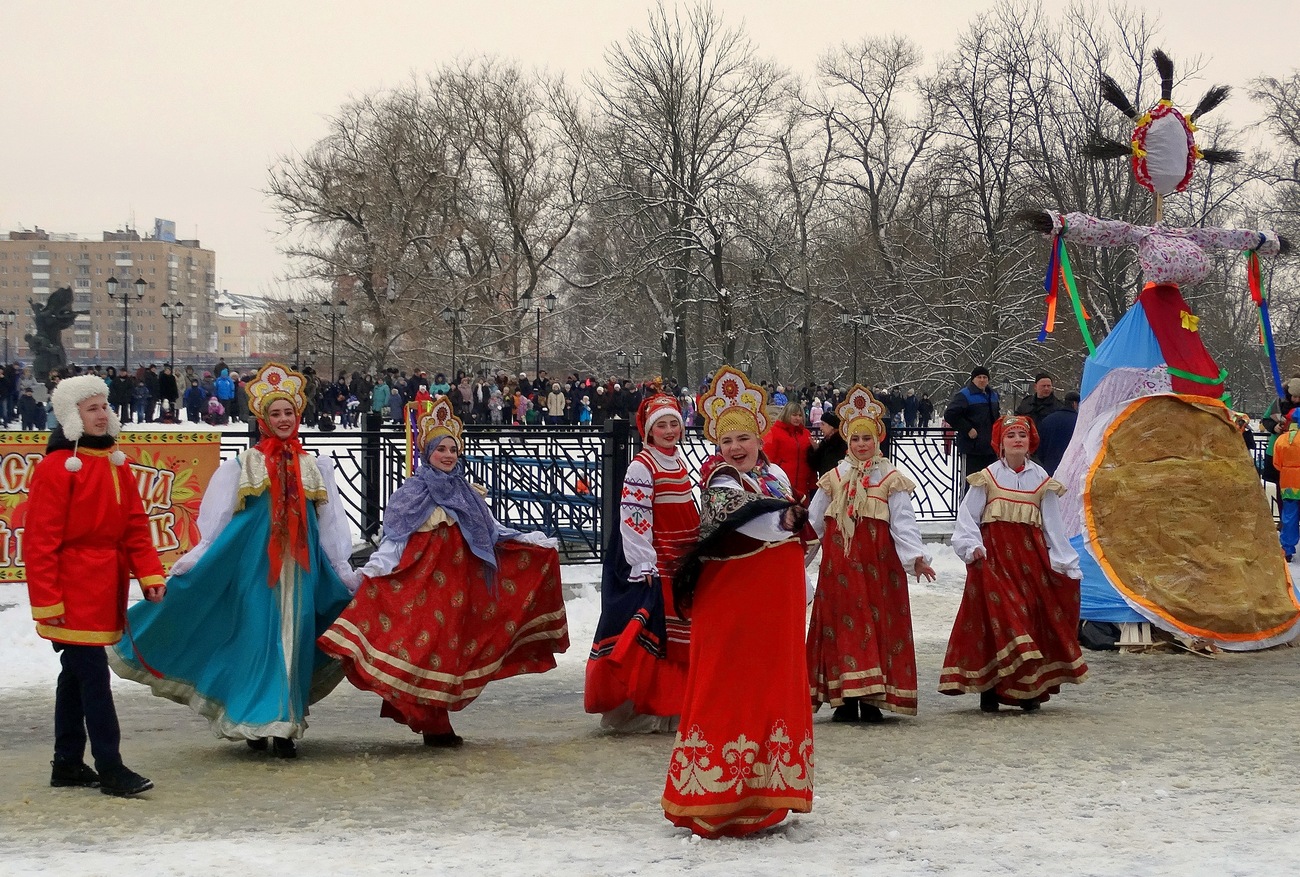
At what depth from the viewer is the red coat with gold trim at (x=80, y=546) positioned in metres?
5.29

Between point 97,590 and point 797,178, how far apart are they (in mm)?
34537

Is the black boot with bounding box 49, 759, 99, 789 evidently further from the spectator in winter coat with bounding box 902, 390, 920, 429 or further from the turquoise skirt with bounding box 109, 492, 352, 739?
the spectator in winter coat with bounding box 902, 390, 920, 429

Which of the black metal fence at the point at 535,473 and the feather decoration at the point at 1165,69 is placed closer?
the feather decoration at the point at 1165,69

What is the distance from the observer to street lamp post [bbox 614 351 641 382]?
152 ft

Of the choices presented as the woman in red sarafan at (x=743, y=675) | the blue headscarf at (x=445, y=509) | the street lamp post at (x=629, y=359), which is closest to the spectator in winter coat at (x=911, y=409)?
the street lamp post at (x=629, y=359)

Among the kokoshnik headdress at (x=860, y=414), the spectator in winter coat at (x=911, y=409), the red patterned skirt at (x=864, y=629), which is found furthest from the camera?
the spectator in winter coat at (x=911, y=409)

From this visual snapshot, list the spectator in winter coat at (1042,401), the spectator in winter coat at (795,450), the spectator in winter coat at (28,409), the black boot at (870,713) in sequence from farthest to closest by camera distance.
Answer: the spectator in winter coat at (28,409) < the spectator in winter coat at (1042,401) < the spectator in winter coat at (795,450) < the black boot at (870,713)

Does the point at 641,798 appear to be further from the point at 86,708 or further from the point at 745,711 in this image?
the point at 86,708

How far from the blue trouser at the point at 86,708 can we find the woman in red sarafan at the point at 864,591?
3325 mm

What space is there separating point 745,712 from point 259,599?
2543 millimetres

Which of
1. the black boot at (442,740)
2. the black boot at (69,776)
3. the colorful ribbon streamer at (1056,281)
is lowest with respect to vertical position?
the black boot at (442,740)

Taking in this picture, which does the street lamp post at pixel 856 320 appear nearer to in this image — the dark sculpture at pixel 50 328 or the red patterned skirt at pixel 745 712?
the dark sculpture at pixel 50 328

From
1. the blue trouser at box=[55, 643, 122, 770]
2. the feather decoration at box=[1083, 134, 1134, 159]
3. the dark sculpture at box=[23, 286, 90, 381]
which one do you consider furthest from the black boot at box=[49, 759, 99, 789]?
the dark sculpture at box=[23, 286, 90, 381]

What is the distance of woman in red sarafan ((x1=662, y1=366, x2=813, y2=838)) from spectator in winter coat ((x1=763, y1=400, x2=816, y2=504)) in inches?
246
